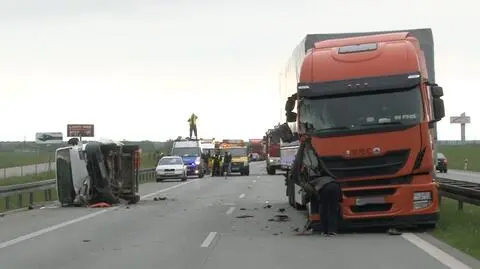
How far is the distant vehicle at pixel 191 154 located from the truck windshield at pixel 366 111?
3561cm

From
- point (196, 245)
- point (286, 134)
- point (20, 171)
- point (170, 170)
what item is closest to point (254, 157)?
point (20, 171)

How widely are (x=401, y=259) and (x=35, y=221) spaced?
409 inches

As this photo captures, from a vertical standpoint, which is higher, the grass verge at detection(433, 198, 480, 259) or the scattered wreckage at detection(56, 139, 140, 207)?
the scattered wreckage at detection(56, 139, 140, 207)

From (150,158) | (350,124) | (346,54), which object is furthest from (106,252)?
(150,158)

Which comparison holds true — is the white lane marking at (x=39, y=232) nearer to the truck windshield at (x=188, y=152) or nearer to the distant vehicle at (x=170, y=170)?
the distant vehicle at (x=170, y=170)

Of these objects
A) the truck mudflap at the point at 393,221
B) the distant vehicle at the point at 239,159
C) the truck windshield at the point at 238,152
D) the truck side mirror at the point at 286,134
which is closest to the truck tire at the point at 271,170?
the distant vehicle at the point at 239,159

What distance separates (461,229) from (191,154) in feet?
120

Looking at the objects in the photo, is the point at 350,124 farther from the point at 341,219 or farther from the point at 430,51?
the point at 430,51

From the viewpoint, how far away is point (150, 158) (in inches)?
3155

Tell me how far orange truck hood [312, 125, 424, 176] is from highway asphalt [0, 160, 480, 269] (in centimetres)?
155

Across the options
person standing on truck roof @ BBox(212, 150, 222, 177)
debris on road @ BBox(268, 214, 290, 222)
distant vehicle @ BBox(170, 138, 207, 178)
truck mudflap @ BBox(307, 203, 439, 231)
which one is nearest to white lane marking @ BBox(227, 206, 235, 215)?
debris on road @ BBox(268, 214, 290, 222)

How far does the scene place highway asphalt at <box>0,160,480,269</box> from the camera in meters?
10.2

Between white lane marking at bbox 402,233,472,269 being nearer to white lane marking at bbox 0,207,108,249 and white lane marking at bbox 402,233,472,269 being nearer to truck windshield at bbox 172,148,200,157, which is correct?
white lane marking at bbox 0,207,108,249

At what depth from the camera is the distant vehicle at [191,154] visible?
161 feet
